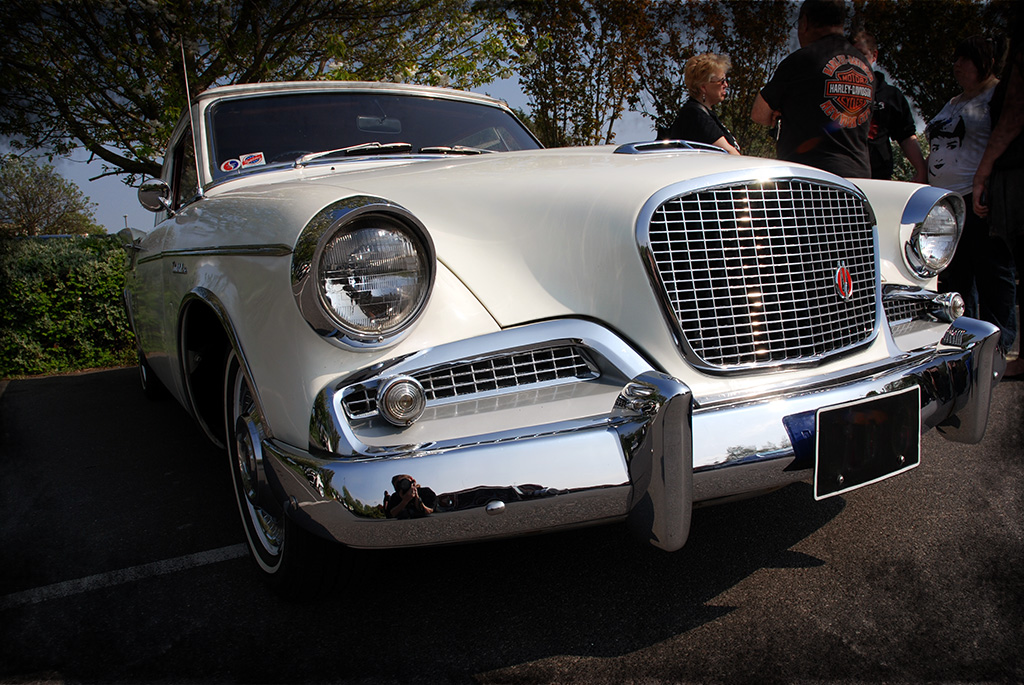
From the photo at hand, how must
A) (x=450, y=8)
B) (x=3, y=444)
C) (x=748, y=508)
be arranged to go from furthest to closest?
(x=450, y=8), (x=3, y=444), (x=748, y=508)

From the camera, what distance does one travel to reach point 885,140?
4.34 m

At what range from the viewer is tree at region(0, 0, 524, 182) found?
653 centimetres

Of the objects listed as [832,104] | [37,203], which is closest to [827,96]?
[832,104]

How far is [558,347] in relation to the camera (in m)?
1.73

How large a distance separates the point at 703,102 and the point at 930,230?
1796 mm

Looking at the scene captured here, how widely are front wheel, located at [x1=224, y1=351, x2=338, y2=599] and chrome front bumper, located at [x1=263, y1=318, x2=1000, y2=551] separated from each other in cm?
8

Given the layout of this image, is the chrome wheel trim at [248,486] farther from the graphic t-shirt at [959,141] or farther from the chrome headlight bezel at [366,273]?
the graphic t-shirt at [959,141]

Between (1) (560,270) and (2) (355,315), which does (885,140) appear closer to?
(1) (560,270)

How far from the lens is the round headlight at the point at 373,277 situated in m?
1.57

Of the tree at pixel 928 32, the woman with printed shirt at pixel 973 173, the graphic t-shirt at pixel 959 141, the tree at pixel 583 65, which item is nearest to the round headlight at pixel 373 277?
the woman with printed shirt at pixel 973 173

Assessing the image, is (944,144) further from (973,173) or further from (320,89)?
(320,89)

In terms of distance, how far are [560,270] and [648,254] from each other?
23 centimetres

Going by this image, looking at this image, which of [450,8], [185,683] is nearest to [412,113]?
[185,683]

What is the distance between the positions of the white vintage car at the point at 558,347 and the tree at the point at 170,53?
17.5ft
